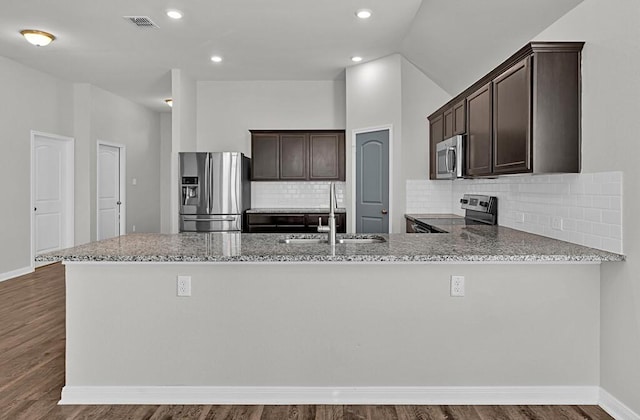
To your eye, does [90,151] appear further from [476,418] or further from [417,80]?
[476,418]

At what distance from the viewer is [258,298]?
2.74 m

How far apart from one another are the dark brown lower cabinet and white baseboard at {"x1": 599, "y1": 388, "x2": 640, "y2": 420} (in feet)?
14.2

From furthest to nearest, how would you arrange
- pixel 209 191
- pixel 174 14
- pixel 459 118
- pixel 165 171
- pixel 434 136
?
pixel 165 171 → pixel 209 191 → pixel 434 136 → pixel 174 14 → pixel 459 118

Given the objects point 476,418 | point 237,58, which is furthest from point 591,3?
point 237,58

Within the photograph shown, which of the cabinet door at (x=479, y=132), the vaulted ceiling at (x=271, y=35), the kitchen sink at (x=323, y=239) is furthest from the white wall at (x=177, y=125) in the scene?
the cabinet door at (x=479, y=132)

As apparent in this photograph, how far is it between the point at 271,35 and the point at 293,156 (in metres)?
2.06

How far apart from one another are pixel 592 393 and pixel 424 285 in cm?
110

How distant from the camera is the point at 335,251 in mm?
2672

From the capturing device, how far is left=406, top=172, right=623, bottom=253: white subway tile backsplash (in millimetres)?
2625

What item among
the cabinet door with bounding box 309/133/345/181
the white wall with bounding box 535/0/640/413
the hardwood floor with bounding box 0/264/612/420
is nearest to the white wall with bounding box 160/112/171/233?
the cabinet door with bounding box 309/133/345/181

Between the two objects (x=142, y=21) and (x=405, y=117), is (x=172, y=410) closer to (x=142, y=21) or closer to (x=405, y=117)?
Result: (x=142, y=21)

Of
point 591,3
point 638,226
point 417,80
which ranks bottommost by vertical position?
point 638,226

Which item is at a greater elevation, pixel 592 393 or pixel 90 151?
pixel 90 151

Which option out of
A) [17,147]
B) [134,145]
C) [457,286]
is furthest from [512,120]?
[134,145]
